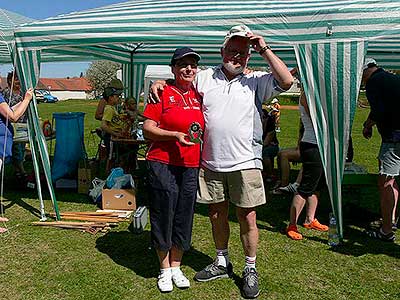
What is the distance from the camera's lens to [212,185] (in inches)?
125

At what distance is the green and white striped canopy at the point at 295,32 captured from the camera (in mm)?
3703

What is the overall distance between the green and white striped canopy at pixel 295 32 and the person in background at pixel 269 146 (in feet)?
8.82

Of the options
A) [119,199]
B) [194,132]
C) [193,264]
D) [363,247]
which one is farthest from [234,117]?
[119,199]

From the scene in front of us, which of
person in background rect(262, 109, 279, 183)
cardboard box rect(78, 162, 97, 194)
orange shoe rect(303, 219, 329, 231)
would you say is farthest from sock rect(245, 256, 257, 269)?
person in background rect(262, 109, 279, 183)

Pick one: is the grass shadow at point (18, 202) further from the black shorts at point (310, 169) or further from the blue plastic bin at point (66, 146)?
the black shorts at point (310, 169)

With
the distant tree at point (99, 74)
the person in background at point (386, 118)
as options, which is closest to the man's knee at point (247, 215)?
the person in background at point (386, 118)

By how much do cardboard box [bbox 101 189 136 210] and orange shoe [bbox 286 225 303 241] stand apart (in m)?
1.85

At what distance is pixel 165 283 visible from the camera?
329 centimetres

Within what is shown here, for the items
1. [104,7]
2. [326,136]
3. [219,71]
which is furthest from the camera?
[104,7]

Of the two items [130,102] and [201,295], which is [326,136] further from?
[130,102]

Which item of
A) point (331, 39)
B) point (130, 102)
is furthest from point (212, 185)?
point (130, 102)

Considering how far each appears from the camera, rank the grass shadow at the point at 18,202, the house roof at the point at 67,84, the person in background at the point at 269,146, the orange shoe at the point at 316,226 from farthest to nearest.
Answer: the house roof at the point at 67,84, the person in background at the point at 269,146, the grass shadow at the point at 18,202, the orange shoe at the point at 316,226

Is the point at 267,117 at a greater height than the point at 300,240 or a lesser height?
greater

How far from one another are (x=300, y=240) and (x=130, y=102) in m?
3.86
